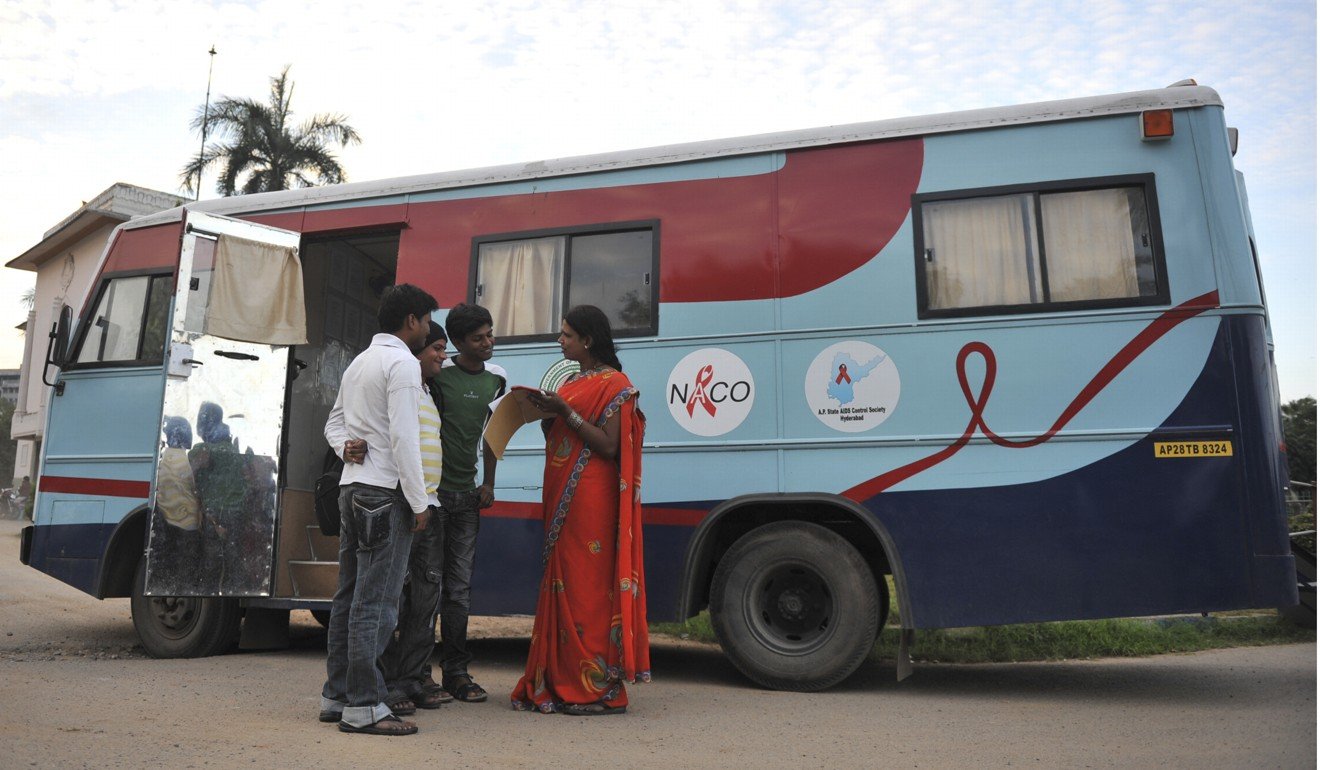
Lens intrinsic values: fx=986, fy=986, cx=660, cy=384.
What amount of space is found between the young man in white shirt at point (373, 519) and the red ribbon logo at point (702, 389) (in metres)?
1.79

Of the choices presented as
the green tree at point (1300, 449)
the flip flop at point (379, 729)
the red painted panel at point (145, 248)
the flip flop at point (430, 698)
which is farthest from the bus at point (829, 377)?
the green tree at point (1300, 449)

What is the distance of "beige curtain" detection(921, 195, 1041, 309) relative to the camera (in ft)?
16.3

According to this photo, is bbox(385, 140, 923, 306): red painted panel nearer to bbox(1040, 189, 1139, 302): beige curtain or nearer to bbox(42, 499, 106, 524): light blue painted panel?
bbox(1040, 189, 1139, 302): beige curtain

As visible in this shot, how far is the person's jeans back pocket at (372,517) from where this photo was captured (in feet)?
12.9

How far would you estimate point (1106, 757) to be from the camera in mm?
3689

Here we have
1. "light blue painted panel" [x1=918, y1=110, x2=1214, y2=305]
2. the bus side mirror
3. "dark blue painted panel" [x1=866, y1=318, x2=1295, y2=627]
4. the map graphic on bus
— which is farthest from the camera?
the bus side mirror

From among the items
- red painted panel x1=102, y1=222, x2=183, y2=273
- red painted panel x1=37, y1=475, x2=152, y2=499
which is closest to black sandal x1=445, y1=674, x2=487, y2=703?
red painted panel x1=37, y1=475, x2=152, y2=499

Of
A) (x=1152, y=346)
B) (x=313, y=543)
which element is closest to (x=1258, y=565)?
(x=1152, y=346)

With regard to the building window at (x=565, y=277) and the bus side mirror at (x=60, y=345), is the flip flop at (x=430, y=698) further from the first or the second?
the bus side mirror at (x=60, y=345)

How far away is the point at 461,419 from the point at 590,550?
87 cm

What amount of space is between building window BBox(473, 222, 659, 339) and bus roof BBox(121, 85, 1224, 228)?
15.8 inches

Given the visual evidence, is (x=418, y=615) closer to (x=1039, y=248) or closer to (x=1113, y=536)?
(x=1113, y=536)

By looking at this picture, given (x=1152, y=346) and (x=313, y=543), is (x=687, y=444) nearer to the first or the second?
(x=1152, y=346)

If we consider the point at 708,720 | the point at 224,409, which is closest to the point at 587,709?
the point at 708,720
